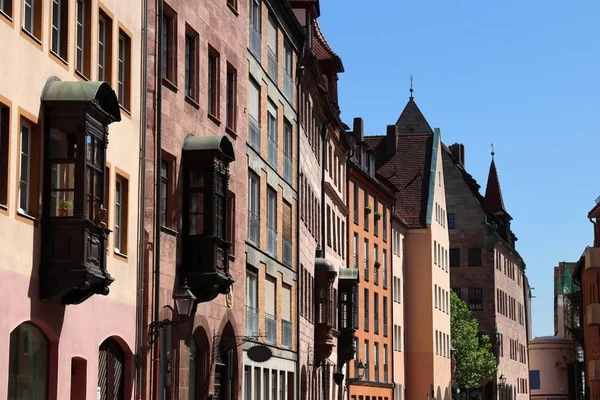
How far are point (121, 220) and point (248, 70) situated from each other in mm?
12904

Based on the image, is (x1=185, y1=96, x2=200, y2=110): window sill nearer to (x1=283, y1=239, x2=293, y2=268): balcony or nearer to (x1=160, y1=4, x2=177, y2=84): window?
(x1=160, y1=4, x2=177, y2=84): window

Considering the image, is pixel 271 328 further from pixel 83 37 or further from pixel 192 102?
pixel 83 37

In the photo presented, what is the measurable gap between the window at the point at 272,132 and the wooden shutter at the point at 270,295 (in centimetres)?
383

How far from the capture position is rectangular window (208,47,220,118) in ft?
121

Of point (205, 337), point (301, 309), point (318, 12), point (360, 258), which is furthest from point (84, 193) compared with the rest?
point (360, 258)

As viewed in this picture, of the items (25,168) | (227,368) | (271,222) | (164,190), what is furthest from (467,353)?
(25,168)

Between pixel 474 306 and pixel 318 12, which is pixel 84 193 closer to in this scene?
pixel 318 12

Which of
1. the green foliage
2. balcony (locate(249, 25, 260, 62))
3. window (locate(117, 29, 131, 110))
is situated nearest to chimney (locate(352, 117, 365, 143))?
the green foliage

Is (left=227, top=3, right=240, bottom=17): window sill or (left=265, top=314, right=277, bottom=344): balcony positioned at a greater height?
(left=227, top=3, right=240, bottom=17): window sill

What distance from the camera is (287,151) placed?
49812mm

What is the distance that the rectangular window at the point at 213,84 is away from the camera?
3678 centimetres

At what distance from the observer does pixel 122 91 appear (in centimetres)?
2962

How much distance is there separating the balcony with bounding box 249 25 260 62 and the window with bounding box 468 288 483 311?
7812 centimetres

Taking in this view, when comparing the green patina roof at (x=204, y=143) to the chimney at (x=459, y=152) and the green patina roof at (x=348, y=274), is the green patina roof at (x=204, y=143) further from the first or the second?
the chimney at (x=459, y=152)
